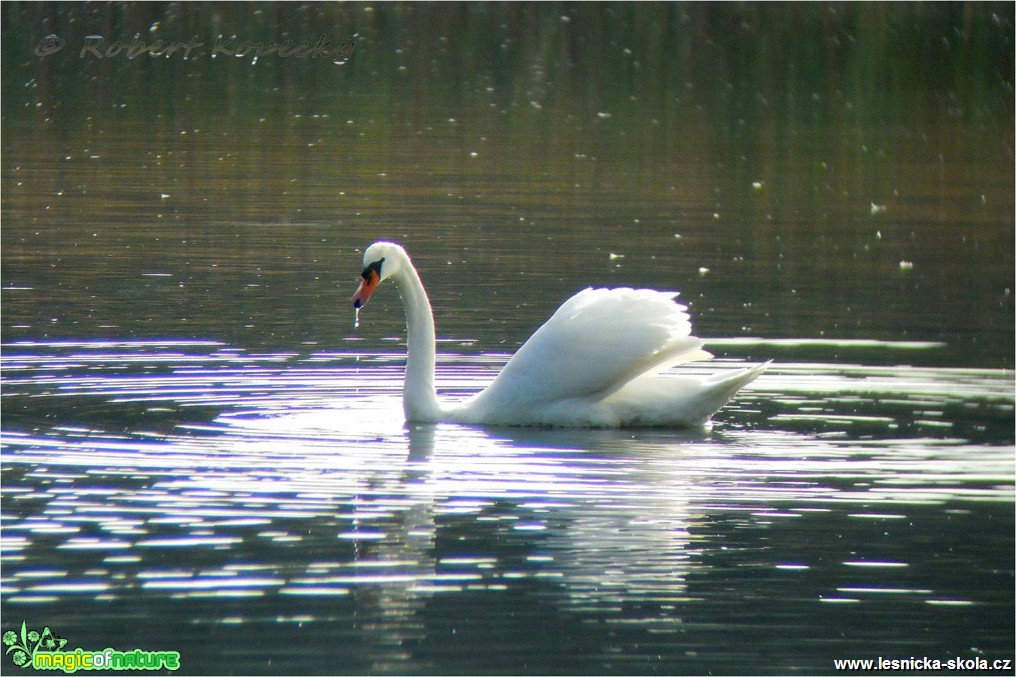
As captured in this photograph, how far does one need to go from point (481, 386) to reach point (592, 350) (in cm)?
179

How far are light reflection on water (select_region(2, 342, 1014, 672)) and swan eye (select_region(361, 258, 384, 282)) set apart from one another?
2.75 feet

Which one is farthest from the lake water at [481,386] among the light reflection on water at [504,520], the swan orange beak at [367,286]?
the swan orange beak at [367,286]

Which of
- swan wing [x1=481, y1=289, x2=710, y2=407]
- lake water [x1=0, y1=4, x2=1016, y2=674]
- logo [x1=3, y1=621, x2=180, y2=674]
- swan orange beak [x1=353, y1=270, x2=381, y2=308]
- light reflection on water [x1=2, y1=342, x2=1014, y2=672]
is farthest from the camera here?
swan orange beak [x1=353, y1=270, x2=381, y2=308]

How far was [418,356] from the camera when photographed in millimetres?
11867

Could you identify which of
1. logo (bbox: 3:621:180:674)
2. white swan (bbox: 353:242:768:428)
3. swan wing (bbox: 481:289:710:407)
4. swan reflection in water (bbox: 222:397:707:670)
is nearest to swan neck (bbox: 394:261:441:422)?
white swan (bbox: 353:242:768:428)

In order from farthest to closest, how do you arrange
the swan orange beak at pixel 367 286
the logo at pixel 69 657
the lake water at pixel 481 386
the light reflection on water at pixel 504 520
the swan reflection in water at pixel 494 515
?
1. the swan orange beak at pixel 367 286
2. the swan reflection in water at pixel 494 515
3. the lake water at pixel 481 386
4. the light reflection on water at pixel 504 520
5. the logo at pixel 69 657

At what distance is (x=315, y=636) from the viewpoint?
7.52 m

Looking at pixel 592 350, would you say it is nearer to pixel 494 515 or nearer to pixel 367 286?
pixel 367 286

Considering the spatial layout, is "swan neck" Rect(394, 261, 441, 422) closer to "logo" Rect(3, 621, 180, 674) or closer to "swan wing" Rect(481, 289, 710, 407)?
"swan wing" Rect(481, 289, 710, 407)

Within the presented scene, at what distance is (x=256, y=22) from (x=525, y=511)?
38744 mm

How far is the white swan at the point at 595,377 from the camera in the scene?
11.3 meters

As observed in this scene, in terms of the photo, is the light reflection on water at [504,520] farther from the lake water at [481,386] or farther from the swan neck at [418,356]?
the swan neck at [418,356]

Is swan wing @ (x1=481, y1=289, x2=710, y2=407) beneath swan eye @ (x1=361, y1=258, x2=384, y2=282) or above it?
beneath

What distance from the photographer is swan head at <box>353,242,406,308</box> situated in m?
11.8
